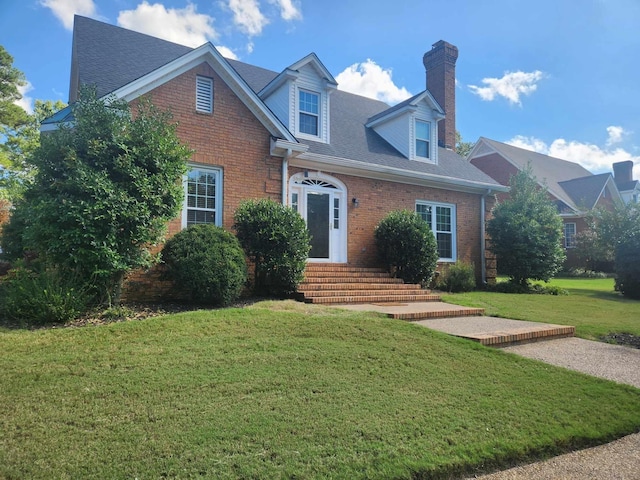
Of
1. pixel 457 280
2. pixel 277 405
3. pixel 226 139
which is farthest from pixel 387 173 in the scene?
pixel 277 405

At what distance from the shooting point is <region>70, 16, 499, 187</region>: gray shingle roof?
10.2 meters

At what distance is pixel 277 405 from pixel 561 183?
117 feet

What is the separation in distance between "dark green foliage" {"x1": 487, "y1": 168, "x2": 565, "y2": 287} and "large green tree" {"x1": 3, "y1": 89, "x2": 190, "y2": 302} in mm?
11626

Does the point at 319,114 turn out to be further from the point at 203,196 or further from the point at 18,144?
the point at 18,144

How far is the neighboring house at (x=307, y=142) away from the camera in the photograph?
9.41 m

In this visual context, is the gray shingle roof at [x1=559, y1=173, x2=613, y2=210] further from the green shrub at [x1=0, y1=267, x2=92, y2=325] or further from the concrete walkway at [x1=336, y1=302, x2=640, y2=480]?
the green shrub at [x1=0, y1=267, x2=92, y2=325]

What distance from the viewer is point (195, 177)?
9.48 m

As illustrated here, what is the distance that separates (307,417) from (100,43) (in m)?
12.0

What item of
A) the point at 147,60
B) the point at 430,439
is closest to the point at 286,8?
the point at 147,60

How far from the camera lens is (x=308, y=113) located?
12.5 meters

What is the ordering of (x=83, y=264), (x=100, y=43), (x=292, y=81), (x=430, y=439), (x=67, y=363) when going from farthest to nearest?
(x=292, y=81) < (x=100, y=43) < (x=83, y=264) < (x=67, y=363) < (x=430, y=439)

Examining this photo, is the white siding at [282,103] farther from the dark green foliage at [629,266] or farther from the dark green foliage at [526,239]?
the dark green foliage at [629,266]

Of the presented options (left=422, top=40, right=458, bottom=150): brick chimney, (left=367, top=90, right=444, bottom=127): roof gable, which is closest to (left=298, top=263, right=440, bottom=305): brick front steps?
(left=367, top=90, right=444, bottom=127): roof gable

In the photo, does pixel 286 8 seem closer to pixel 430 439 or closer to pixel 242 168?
pixel 242 168
